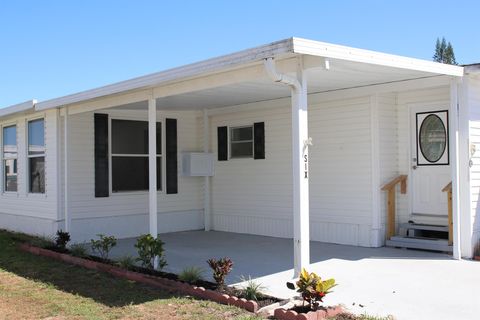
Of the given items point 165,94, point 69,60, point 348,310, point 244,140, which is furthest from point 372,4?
point 69,60

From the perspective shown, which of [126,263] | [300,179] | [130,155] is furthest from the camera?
[130,155]

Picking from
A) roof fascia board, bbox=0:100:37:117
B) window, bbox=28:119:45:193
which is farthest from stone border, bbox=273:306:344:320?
window, bbox=28:119:45:193

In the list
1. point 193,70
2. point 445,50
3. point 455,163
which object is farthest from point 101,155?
point 445,50

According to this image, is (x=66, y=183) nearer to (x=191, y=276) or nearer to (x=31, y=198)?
(x=31, y=198)

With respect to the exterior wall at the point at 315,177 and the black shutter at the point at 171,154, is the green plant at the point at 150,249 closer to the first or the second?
the exterior wall at the point at 315,177

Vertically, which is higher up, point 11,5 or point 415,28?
point 415,28

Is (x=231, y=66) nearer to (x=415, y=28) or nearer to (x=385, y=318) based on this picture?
(x=385, y=318)

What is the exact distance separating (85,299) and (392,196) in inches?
207

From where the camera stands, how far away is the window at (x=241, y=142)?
11.5 m

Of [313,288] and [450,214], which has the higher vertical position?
[450,214]

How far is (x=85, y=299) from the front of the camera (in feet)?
21.0

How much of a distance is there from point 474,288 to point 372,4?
8.52 metres

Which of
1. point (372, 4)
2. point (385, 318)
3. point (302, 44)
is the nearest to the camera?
point (385, 318)

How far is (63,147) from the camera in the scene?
10.8 meters
